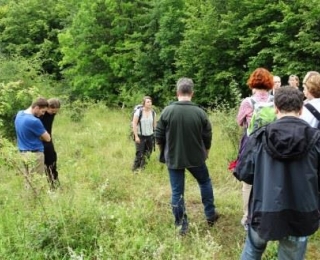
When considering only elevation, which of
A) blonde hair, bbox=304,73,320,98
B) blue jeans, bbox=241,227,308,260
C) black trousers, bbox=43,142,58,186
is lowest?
black trousers, bbox=43,142,58,186

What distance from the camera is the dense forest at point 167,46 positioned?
15016 millimetres

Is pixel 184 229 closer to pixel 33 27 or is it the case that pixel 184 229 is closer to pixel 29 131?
pixel 29 131

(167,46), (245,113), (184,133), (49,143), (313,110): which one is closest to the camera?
(313,110)

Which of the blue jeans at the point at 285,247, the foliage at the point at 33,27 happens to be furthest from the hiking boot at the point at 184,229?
the foliage at the point at 33,27

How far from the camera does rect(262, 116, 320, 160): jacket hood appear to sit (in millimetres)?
2865

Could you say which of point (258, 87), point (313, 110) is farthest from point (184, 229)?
point (313, 110)

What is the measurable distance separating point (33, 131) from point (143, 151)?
2.84 m

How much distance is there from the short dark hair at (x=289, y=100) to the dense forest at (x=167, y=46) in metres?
8.99

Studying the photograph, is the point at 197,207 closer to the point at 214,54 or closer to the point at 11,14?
the point at 214,54

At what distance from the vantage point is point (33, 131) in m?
6.02

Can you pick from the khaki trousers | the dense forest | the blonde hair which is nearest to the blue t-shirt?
the khaki trousers

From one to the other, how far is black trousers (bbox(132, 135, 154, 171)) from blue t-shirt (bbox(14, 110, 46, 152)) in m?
2.54

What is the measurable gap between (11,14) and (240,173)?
3002 centimetres

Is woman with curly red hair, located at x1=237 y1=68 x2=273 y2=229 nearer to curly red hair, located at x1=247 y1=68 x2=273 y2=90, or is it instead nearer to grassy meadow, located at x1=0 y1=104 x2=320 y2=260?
curly red hair, located at x1=247 y1=68 x2=273 y2=90
